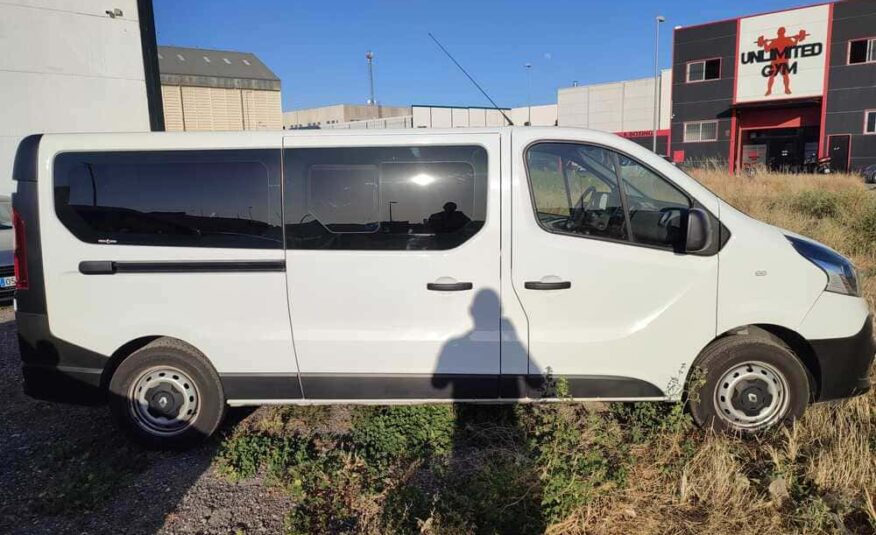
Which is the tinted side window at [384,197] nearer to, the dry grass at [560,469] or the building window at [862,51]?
the dry grass at [560,469]

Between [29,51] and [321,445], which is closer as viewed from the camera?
[321,445]

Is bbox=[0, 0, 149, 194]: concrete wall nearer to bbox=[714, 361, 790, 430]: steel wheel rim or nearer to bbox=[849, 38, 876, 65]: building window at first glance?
bbox=[714, 361, 790, 430]: steel wheel rim

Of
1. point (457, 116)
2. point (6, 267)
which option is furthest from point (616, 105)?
point (6, 267)

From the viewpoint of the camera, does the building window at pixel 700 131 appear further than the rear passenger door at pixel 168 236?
Yes

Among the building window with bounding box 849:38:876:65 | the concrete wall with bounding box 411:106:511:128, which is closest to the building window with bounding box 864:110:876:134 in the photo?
the building window with bounding box 849:38:876:65

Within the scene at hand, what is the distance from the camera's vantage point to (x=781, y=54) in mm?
36688

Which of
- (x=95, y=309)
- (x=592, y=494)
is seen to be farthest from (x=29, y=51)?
(x=592, y=494)

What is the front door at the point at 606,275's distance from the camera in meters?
3.75

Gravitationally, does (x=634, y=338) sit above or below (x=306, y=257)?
below

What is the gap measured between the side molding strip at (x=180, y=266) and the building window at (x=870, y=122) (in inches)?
1655

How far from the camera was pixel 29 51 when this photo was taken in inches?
535

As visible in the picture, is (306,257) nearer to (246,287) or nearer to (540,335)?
(246,287)

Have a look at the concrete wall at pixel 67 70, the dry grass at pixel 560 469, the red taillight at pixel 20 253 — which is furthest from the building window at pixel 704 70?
the red taillight at pixel 20 253

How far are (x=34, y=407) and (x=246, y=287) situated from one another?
265 cm
